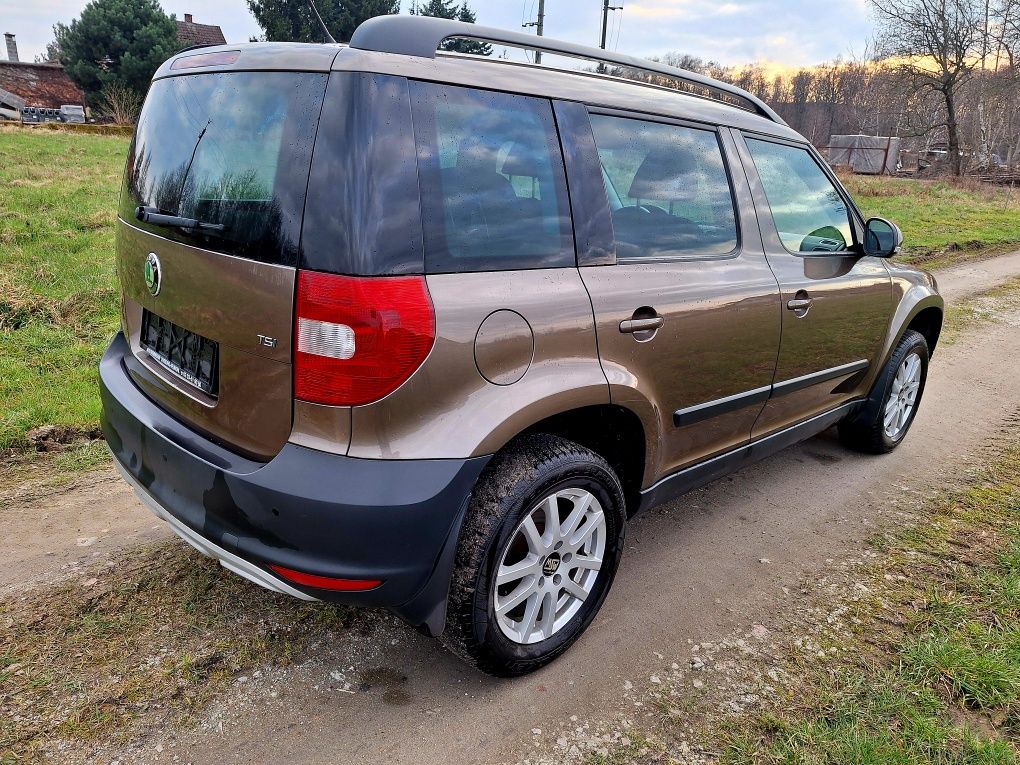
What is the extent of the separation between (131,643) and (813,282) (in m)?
3.07

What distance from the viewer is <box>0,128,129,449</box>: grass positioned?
4.14m

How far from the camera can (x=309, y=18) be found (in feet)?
100

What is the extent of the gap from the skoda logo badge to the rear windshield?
0.09m

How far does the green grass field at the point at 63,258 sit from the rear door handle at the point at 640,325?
3148 mm

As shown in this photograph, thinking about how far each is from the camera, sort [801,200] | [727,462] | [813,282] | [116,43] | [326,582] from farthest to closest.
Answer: [116,43], [801,200], [813,282], [727,462], [326,582]

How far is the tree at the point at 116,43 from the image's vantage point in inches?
1368

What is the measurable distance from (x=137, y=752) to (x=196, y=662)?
1.15ft

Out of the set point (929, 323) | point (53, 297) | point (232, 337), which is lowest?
point (53, 297)

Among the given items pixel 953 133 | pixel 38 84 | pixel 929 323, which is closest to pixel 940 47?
pixel 953 133

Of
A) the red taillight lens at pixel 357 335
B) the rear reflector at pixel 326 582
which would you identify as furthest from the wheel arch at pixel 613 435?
the rear reflector at pixel 326 582

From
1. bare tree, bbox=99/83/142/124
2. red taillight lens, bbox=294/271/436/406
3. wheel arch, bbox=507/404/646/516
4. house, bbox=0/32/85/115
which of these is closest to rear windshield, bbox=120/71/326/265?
red taillight lens, bbox=294/271/436/406

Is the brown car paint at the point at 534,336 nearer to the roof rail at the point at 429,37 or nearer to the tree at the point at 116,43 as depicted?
the roof rail at the point at 429,37

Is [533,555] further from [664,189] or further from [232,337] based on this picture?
[664,189]

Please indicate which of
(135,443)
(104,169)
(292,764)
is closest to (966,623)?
(292,764)
